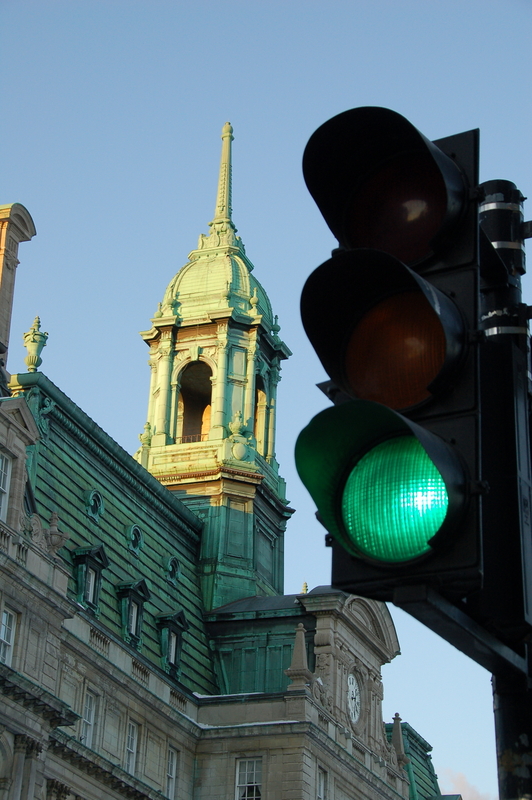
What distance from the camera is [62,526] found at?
1861 inches

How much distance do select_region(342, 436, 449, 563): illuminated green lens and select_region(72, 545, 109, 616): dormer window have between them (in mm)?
41661

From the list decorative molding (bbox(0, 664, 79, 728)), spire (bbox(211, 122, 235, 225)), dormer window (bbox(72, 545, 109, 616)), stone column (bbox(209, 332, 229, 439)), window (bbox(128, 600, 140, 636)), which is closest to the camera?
decorative molding (bbox(0, 664, 79, 728))

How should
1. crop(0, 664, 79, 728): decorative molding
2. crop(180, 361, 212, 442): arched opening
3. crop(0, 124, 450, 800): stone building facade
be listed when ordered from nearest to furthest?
1. crop(0, 664, 79, 728): decorative molding
2. crop(0, 124, 450, 800): stone building facade
3. crop(180, 361, 212, 442): arched opening

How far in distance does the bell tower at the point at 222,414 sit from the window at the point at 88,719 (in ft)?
46.2

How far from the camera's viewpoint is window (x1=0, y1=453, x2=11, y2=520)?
39594 millimetres

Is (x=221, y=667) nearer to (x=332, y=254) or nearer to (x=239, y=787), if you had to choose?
(x=239, y=787)

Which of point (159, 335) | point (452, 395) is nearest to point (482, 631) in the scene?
point (452, 395)

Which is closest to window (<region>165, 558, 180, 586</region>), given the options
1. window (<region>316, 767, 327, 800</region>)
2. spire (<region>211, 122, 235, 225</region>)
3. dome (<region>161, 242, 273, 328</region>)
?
window (<region>316, 767, 327, 800</region>)

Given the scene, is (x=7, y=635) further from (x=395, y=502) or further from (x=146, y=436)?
(x=395, y=502)

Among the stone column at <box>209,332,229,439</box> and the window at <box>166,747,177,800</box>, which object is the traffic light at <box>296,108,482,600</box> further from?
the stone column at <box>209,332,229,439</box>

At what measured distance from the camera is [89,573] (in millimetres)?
47500

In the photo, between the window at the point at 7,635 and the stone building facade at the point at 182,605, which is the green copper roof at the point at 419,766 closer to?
the stone building facade at the point at 182,605

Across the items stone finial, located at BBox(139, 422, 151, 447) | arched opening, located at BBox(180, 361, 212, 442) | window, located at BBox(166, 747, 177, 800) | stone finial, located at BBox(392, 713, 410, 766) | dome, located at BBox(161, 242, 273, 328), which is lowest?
window, located at BBox(166, 747, 177, 800)

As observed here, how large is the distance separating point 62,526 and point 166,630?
24.9 ft
